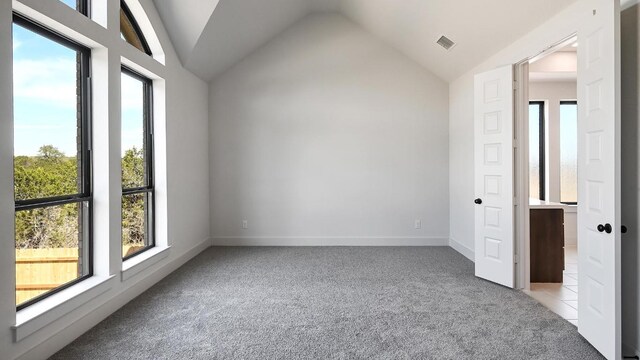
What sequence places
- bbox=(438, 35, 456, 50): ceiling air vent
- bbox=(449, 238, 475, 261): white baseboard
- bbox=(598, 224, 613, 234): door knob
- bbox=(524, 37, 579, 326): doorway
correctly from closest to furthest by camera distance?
bbox=(598, 224, 613, 234): door knob
bbox=(438, 35, 456, 50): ceiling air vent
bbox=(449, 238, 475, 261): white baseboard
bbox=(524, 37, 579, 326): doorway

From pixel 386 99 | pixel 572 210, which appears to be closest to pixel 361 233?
pixel 386 99

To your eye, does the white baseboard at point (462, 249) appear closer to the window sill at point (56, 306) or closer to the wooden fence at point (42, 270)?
the window sill at point (56, 306)

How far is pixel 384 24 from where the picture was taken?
492 cm

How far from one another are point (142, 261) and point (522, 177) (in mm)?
3982

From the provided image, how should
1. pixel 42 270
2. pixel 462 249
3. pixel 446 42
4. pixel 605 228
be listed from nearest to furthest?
1. pixel 605 228
2. pixel 42 270
3. pixel 446 42
4. pixel 462 249

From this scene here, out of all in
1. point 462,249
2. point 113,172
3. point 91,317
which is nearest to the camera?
point 91,317

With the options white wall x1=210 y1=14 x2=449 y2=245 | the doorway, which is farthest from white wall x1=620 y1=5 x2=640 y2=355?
white wall x1=210 y1=14 x2=449 y2=245

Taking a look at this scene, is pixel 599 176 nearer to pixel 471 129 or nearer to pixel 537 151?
pixel 471 129

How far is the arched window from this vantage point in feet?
11.3

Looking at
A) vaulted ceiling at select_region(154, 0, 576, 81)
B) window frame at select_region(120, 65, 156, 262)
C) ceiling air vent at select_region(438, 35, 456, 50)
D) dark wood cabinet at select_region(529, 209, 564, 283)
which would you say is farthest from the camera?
ceiling air vent at select_region(438, 35, 456, 50)

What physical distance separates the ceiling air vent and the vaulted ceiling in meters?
0.06

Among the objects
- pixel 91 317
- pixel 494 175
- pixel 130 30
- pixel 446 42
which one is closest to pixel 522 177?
pixel 494 175

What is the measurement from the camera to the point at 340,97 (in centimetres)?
551

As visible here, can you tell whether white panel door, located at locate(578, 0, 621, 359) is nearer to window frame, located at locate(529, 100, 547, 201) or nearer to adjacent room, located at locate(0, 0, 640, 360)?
adjacent room, located at locate(0, 0, 640, 360)
